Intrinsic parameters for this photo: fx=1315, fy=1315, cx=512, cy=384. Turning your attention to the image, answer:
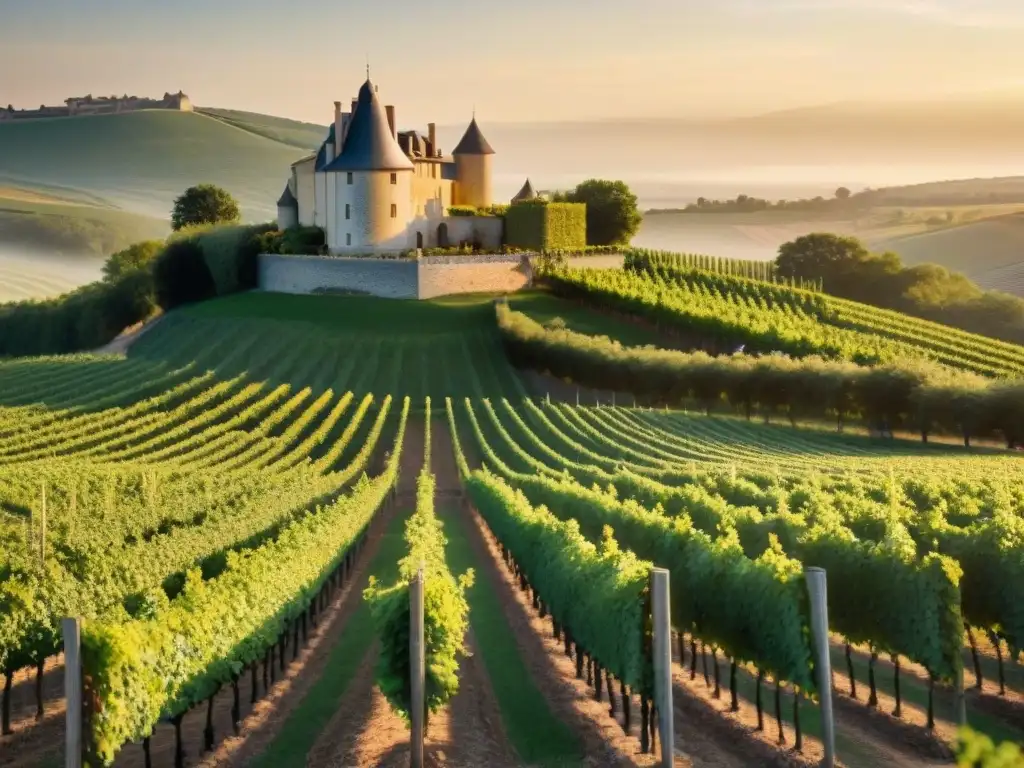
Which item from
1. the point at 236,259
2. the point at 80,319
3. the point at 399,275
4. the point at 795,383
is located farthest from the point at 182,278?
the point at 795,383

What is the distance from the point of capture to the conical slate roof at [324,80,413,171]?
78938mm

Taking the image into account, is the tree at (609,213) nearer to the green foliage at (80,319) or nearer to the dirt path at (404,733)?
the green foliage at (80,319)

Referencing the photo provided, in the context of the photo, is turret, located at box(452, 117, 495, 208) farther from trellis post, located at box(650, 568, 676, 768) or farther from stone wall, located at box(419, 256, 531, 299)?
trellis post, located at box(650, 568, 676, 768)

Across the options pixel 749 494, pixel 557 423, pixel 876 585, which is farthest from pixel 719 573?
pixel 557 423

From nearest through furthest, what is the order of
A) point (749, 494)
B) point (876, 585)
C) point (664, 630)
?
point (664, 630), point (876, 585), point (749, 494)

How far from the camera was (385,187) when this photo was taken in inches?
3123

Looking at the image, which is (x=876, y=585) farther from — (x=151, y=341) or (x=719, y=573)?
(x=151, y=341)

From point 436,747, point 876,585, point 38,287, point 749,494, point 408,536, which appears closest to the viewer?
point 436,747

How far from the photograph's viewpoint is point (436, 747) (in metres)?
15.3

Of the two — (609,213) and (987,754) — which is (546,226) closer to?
(609,213)

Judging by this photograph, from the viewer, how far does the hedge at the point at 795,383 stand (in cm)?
5300

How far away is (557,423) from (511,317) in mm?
16539

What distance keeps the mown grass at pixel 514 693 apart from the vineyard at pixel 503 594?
0.06 meters

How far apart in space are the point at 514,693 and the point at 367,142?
6439cm
